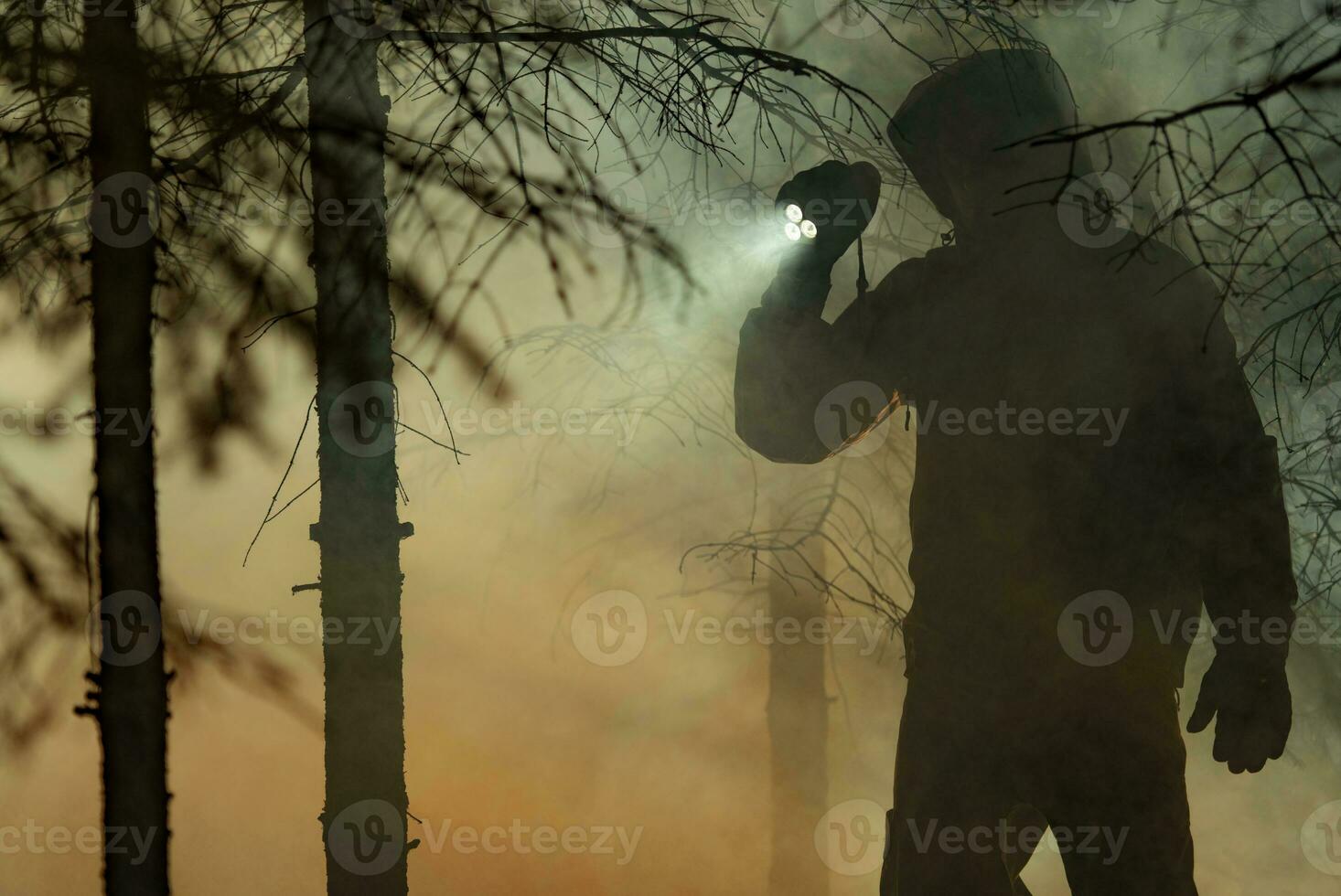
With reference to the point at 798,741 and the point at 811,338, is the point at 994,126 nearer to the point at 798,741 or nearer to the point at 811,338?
the point at 811,338

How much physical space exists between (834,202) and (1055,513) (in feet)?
1.64

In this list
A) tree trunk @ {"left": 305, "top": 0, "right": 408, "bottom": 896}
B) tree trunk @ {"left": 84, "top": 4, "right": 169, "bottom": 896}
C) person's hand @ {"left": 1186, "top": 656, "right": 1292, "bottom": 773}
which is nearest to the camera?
person's hand @ {"left": 1186, "top": 656, "right": 1292, "bottom": 773}

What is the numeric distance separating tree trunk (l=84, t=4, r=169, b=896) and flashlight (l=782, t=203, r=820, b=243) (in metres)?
1.03

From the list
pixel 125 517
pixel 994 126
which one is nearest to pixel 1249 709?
pixel 994 126

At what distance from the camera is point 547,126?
→ 4.73 feet

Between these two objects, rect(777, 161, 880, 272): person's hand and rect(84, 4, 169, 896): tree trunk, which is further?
rect(84, 4, 169, 896): tree trunk

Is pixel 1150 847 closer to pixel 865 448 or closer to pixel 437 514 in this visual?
pixel 865 448

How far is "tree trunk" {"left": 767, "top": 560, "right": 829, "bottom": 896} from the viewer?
1545 mm

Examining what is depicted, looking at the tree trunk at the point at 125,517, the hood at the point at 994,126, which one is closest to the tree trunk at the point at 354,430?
the tree trunk at the point at 125,517

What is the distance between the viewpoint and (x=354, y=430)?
1.33 m

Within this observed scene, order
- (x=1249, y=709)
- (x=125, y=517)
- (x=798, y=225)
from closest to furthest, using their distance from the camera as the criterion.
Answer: (x=1249, y=709) → (x=798, y=225) → (x=125, y=517)

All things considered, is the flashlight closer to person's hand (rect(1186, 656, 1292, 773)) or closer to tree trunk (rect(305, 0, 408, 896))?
tree trunk (rect(305, 0, 408, 896))

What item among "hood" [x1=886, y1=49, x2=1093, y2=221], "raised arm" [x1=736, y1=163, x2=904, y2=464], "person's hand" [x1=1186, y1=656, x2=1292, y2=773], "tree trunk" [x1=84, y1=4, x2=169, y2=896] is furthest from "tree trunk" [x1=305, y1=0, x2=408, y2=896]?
"person's hand" [x1=1186, y1=656, x2=1292, y2=773]

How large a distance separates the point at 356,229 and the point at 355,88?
0.66 feet
